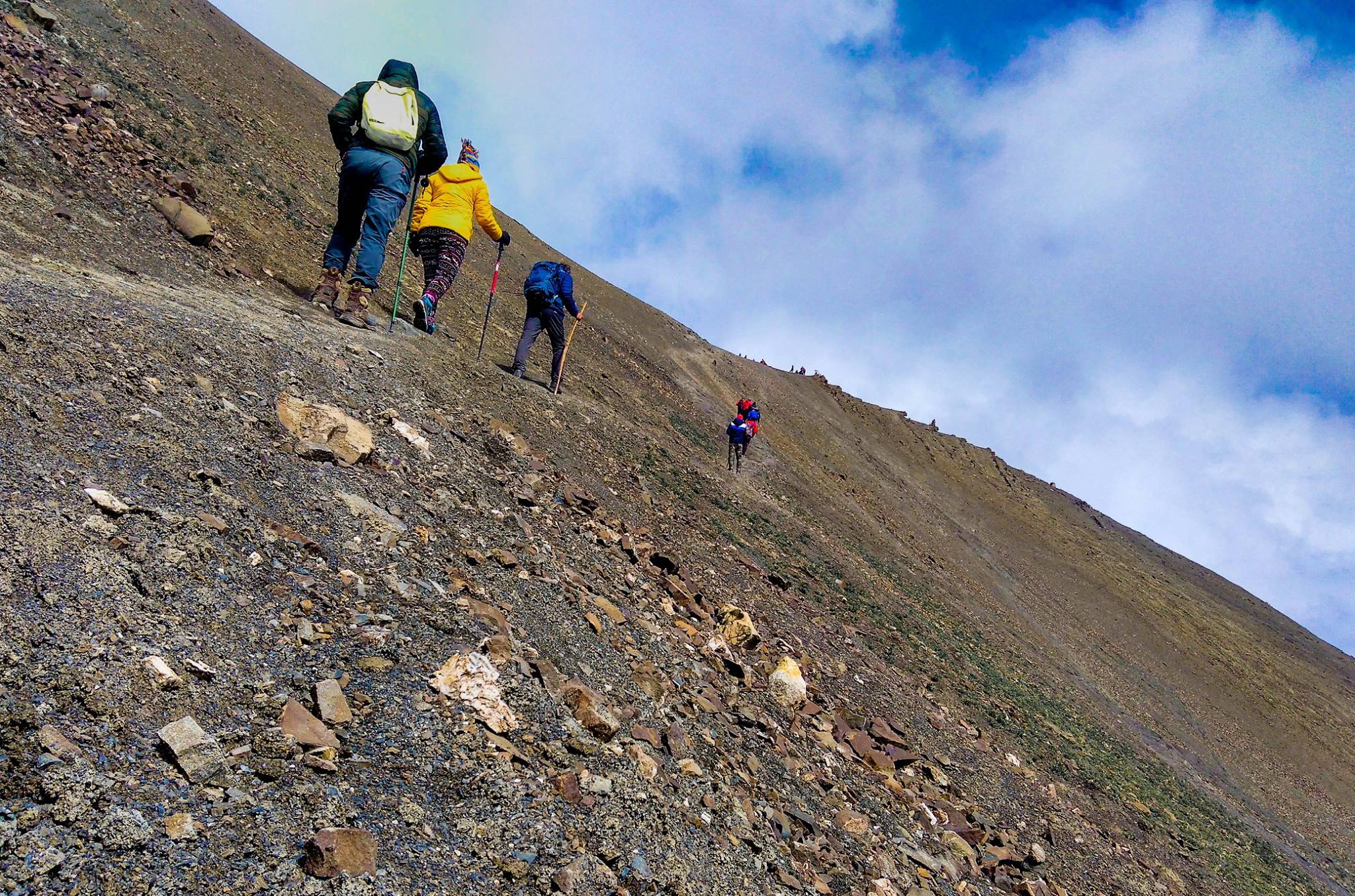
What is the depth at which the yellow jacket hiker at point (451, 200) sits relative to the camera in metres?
8.45

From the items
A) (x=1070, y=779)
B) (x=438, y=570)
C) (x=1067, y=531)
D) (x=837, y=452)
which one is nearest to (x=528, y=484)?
(x=438, y=570)

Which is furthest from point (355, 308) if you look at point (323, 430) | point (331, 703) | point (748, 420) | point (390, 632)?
point (748, 420)

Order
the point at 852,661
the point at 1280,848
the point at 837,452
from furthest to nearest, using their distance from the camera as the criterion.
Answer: the point at 837,452, the point at 1280,848, the point at 852,661

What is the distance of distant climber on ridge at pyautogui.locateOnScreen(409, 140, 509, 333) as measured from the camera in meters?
8.44

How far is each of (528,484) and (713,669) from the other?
7.30ft

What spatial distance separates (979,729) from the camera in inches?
364

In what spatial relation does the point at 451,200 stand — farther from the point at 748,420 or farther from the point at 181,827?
the point at 748,420

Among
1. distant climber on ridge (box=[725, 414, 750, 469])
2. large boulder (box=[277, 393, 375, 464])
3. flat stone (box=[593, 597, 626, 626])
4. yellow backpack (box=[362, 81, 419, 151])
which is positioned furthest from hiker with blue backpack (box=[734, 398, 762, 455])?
large boulder (box=[277, 393, 375, 464])

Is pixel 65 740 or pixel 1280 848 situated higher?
pixel 1280 848

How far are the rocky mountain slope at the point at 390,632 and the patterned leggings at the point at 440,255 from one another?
102cm

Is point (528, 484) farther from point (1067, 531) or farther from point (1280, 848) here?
point (1067, 531)

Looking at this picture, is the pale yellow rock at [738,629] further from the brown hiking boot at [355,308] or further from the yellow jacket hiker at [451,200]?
the yellow jacket hiker at [451,200]

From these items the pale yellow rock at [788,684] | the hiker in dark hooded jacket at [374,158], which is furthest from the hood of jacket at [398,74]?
the pale yellow rock at [788,684]

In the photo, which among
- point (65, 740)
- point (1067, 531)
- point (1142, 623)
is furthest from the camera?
point (1067, 531)
